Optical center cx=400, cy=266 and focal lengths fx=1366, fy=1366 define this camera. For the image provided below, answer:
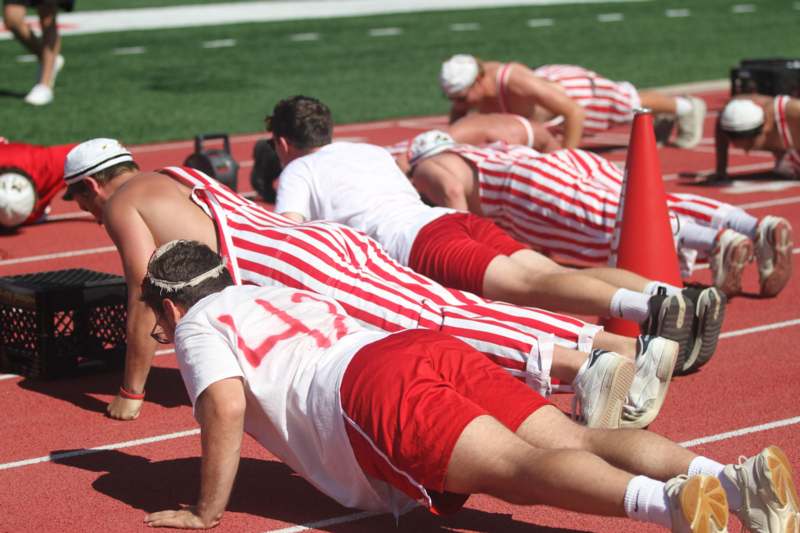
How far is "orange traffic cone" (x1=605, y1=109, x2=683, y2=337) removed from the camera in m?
7.07

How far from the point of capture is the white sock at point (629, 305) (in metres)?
6.20

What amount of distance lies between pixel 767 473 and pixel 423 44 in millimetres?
17667

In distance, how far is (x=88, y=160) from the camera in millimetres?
6113

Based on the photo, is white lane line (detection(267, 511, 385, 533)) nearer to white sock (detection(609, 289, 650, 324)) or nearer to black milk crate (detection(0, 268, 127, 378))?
white sock (detection(609, 289, 650, 324))

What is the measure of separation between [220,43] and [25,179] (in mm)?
12031

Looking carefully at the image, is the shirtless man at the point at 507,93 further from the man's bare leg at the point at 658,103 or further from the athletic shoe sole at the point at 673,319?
the athletic shoe sole at the point at 673,319

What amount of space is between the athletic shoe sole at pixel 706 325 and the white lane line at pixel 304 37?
16.0 metres

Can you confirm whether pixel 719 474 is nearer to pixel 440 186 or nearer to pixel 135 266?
pixel 135 266

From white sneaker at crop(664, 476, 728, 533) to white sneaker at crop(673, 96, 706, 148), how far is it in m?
9.85

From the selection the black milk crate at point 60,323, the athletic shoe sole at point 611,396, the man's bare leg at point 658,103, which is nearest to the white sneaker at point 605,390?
the athletic shoe sole at point 611,396

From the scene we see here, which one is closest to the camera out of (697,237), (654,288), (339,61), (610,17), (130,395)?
(130,395)

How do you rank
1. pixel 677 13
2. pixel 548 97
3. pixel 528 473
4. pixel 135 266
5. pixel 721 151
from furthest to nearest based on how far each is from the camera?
pixel 677 13, pixel 721 151, pixel 548 97, pixel 135 266, pixel 528 473

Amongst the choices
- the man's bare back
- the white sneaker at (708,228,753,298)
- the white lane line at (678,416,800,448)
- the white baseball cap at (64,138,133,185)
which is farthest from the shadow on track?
the white sneaker at (708,228,753,298)

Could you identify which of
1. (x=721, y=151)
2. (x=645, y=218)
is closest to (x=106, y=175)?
(x=645, y=218)
